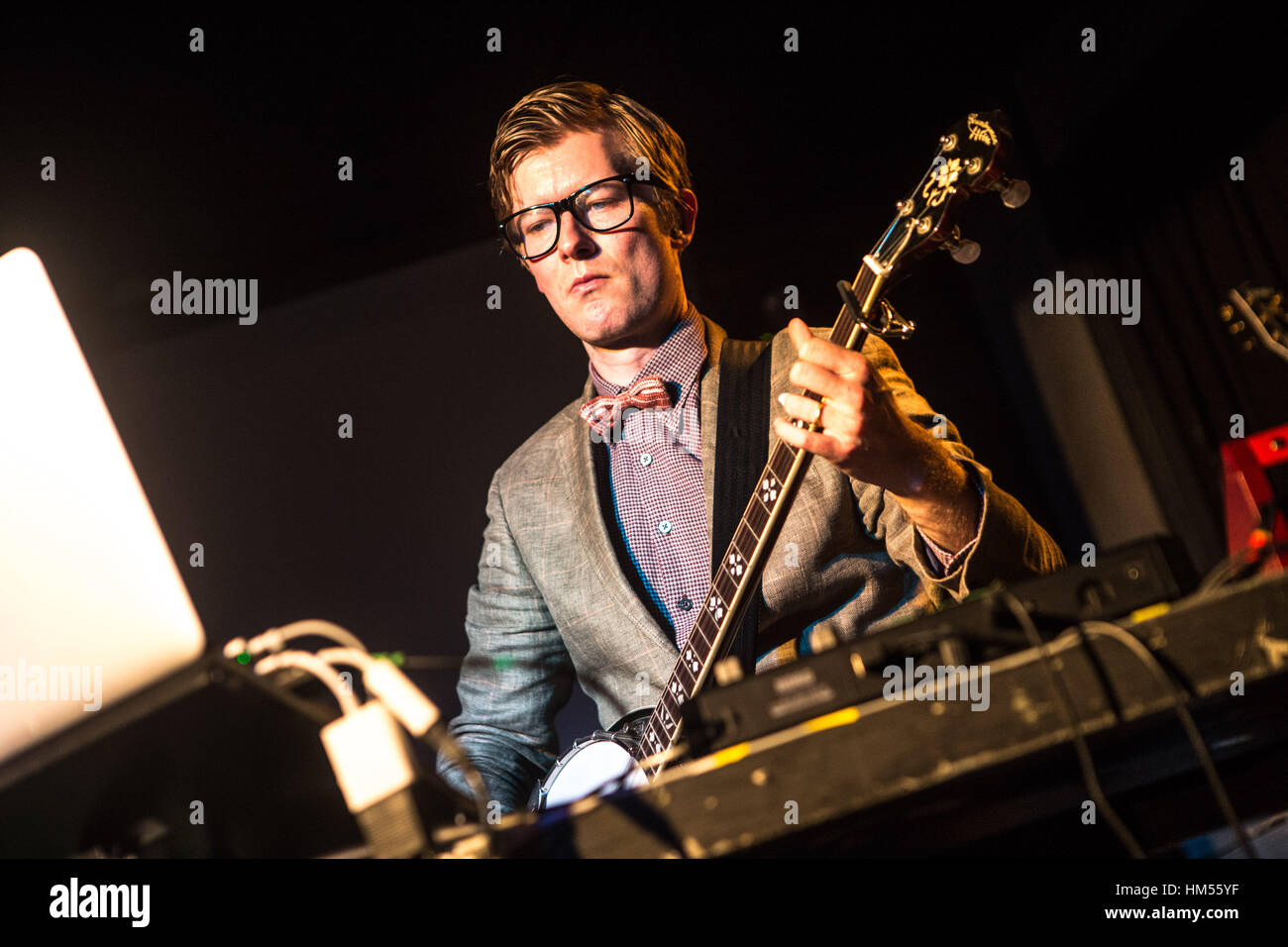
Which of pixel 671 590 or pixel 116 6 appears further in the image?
pixel 116 6

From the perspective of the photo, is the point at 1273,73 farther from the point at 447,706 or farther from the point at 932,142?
the point at 447,706

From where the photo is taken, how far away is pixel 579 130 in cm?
194

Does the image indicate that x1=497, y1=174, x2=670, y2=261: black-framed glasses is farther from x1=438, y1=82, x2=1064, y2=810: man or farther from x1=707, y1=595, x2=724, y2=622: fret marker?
x1=707, y1=595, x2=724, y2=622: fret marker

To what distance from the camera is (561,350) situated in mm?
2555

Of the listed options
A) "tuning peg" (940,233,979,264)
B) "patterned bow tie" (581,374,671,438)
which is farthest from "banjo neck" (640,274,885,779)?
"patterned bow tie" (581,374,671,438)

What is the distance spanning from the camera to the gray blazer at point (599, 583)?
1553 millimetres

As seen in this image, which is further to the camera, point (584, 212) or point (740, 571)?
point (584, 212)

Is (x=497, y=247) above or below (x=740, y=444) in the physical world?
above

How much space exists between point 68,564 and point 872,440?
2.58ft

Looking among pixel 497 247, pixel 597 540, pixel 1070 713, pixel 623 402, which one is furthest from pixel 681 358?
pixel 1070 713

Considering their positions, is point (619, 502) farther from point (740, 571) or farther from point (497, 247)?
point (497, 247)

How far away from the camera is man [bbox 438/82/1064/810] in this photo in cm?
157
